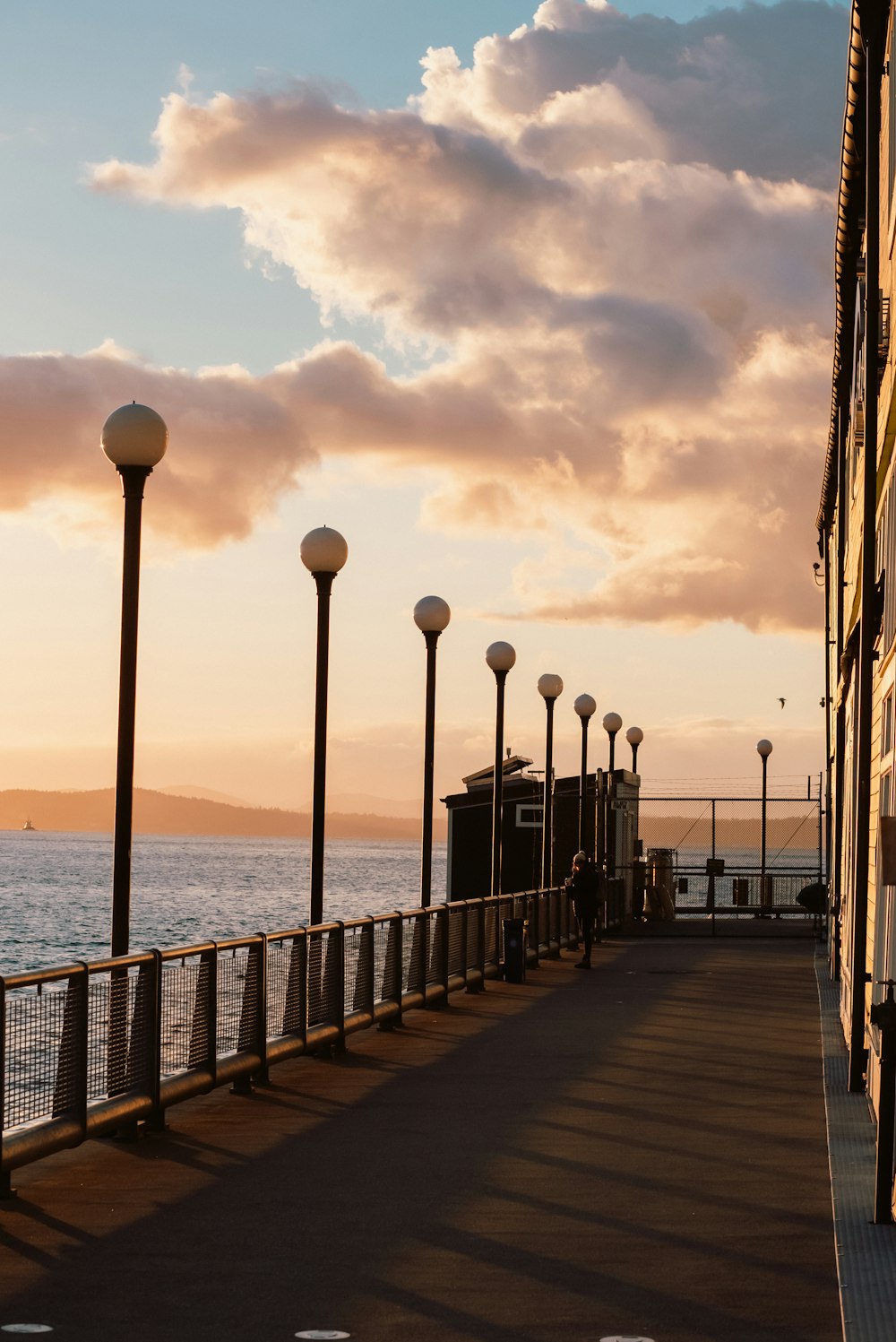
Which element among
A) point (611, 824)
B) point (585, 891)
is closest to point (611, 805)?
point (611, 824)

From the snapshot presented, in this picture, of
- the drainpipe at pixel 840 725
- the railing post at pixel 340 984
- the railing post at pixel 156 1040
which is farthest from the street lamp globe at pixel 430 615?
the railing post at pixel 156 1040

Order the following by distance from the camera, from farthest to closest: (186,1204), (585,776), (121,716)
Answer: (585,776) < (121,716) < (186,1204)

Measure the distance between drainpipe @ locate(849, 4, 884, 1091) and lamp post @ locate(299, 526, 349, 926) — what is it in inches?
208

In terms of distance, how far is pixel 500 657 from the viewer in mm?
26656

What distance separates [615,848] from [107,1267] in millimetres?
34017

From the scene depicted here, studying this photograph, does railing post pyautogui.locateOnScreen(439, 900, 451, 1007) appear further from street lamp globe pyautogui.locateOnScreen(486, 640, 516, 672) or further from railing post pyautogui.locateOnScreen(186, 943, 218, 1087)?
railing post pyautogui.locateOnScreen(186, 943, 218, 1087)

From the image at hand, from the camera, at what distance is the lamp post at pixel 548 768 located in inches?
1250

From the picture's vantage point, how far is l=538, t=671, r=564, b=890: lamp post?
104 ft

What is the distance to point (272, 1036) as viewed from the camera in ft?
45.5

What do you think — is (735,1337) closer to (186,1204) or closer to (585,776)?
(186,1204)

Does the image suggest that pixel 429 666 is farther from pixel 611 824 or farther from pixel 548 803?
pixel 611 824

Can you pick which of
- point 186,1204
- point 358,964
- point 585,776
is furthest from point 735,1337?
point 585,776

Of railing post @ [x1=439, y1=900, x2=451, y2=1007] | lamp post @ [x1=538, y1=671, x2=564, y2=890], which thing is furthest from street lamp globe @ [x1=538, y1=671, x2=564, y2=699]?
railing post @ [x1=439, y1=900, x2=451, y2=1007]

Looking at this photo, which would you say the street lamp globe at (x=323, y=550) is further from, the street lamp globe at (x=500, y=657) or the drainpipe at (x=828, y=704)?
the drainpipe at (x=828, y=704)
